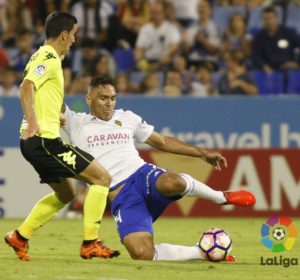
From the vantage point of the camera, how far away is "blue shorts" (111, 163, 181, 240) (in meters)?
9.03

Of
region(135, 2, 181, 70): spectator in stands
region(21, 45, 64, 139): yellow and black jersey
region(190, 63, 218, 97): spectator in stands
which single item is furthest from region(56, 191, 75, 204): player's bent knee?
region(135, 2, 181, 70): spectator in stands

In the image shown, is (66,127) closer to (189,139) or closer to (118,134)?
(118,134)

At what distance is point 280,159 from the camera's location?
14625mm

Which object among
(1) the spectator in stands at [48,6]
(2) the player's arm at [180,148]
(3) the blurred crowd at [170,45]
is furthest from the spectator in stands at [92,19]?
(2) the player's arm at [180,148]

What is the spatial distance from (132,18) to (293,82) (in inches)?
115

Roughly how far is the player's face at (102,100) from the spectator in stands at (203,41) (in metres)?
7.60

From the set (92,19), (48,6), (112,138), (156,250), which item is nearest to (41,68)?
(112,138)

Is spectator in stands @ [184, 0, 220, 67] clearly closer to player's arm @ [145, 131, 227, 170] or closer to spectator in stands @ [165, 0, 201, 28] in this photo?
spectator in stands @ [165, 0, 201, 28]

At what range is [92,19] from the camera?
17406mm

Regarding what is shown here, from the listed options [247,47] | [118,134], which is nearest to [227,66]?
[247,47]

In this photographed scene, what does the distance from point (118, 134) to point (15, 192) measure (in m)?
5.26

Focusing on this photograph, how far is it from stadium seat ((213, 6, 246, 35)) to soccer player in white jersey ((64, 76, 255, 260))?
8.21 m

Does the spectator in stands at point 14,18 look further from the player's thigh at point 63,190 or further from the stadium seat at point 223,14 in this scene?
the player's thigh at point 63,190

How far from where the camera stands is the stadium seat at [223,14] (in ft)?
58.1
